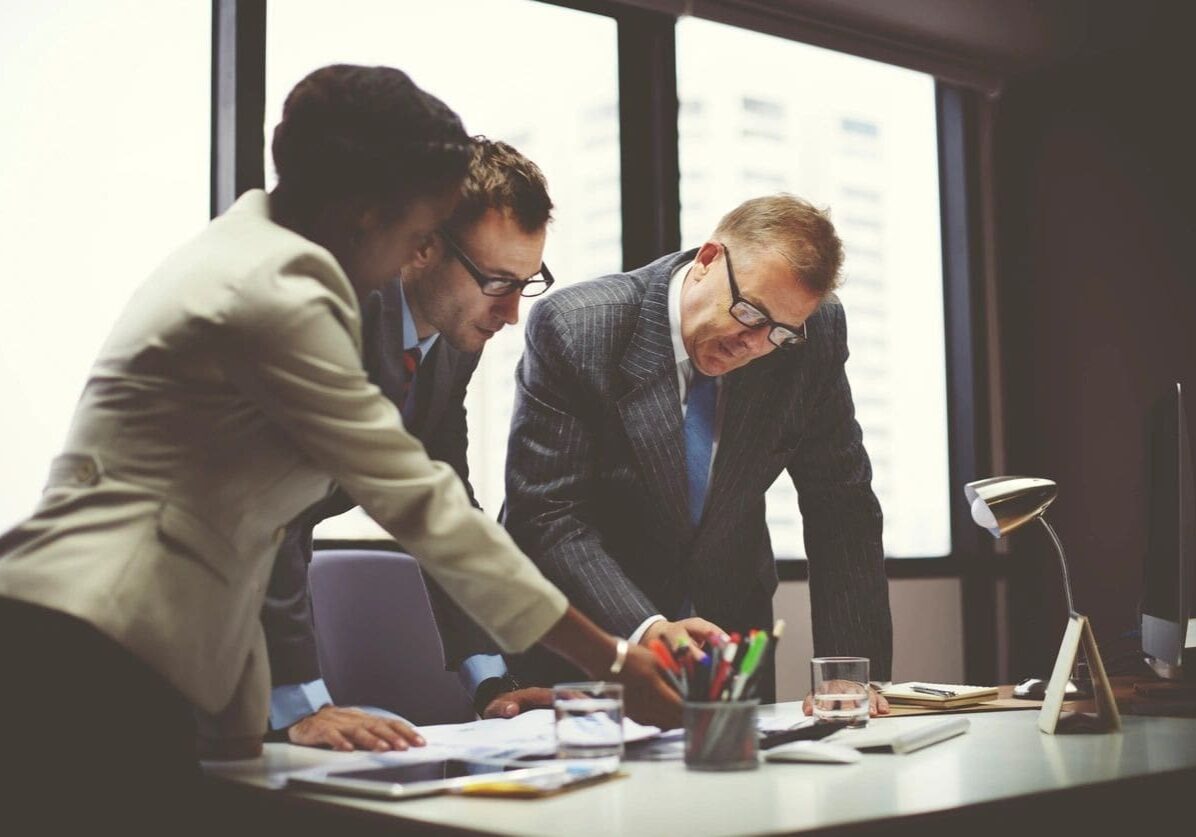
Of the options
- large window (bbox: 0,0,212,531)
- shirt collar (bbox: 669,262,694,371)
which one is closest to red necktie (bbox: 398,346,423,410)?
shirt collar (bbox: 669,262,694,371)

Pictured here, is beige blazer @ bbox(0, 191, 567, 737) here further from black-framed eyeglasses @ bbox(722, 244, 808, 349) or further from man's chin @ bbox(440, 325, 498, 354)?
black-framed eyeglasses @ bbox(722, 244, 808, 349)

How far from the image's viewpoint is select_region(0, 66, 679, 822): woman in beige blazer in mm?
1152

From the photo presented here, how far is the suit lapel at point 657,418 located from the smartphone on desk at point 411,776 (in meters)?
0.86

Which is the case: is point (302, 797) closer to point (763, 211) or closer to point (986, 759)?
point (986, 759)

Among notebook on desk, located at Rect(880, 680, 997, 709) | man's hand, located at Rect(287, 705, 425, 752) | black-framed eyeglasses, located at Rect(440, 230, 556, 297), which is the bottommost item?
notebook on desk, located at Rect(880, 680, 997, 709)

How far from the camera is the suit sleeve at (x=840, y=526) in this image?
90.0 inches

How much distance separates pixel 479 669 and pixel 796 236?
3.02ft

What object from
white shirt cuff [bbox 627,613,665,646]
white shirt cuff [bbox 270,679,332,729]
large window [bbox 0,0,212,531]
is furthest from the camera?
large window [bbox 0,0,212,531]

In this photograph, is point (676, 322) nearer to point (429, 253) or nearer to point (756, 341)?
point (756, 341)

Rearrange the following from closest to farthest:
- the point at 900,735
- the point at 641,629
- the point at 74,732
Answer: the point at 74,732
the point at 900,735
the point at 641,629

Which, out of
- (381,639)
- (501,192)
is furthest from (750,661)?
(381,639)

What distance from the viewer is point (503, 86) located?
145 inches

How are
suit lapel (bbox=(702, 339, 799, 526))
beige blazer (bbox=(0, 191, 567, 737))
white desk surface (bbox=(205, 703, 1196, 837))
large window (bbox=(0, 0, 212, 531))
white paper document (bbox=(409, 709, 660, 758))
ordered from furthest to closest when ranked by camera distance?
large window (bbox=(0, 0, 212, 531))
suit lapel (bbox=(702, 339, 799, 526))
white paper document (bbox=(409, 709, 660, 758))
beige blazer (bbox=(0, 191, 567, 737))
white desk surface (bbox=(205, 703, 1196, 837))

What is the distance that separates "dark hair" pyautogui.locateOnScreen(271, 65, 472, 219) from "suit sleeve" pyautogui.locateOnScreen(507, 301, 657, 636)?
0.82m
